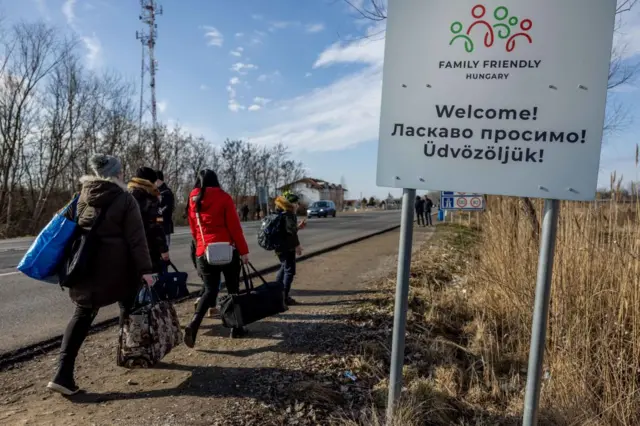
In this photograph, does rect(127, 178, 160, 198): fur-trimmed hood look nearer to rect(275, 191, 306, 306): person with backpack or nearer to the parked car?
rect(275, 191, 306, 306): person with backpack

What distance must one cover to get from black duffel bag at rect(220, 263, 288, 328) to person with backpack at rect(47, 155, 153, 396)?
3.29ft

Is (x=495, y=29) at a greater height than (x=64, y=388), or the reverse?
(x=495, y=29)

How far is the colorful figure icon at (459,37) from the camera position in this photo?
2155 millimetres

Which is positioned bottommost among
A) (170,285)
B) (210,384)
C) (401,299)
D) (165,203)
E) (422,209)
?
(210,384)

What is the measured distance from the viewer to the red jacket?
433 cm

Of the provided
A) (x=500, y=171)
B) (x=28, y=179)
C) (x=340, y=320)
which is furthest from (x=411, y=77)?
(x=28, y=179)

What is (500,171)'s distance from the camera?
84.0 inches

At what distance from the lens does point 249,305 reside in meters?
4.11

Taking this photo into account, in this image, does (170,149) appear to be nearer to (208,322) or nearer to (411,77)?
(208,322)

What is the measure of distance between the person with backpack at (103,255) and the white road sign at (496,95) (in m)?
2.02

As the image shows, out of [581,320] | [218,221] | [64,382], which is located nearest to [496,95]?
[581,320]

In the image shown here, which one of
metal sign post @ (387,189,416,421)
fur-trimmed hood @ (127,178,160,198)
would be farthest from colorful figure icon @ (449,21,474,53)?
fur-trimmed hood @ (127,178,160,198)

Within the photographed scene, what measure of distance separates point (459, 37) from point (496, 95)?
37 cm

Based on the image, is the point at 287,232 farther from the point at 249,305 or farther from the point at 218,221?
the point at 249,305
